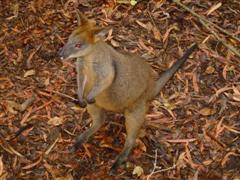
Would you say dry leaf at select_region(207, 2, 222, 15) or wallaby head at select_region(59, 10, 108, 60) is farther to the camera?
dry leaf at select_region(207, 2, 222, 15)

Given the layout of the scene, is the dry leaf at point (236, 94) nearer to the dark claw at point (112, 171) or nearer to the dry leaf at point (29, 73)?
the dark claw at point (112, 171)

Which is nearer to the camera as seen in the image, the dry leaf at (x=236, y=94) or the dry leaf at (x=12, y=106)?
the dry leaf at (x=12, y=106)

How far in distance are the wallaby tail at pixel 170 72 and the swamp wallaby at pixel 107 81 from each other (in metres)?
0.01

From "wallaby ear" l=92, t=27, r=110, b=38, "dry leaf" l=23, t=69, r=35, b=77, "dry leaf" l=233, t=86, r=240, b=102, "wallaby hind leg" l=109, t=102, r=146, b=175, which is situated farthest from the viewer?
"dry leaf" l=23, t=69, r=35, b=77

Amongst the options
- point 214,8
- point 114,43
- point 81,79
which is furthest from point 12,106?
point 214,8

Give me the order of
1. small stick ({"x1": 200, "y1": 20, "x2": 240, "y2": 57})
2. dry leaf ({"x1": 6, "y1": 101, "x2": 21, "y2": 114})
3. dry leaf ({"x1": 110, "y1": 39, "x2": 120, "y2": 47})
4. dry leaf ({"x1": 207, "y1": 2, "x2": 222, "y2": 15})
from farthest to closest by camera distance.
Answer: dry leaf ({"x1": 207, "y1": 2, "x2": 222, "y2": 15}) → dry leaf ({"x1": 110, "y1": 39, "x2": 120, "y2": 47}) → small stick ({"x1": 200, "y1": 20, "x2": 240, "y2": 57}) → dry leaf ({"x1": 6, "y1": 101, "x2": 21, "y2": 114})

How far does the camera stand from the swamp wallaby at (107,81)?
3.90 meters

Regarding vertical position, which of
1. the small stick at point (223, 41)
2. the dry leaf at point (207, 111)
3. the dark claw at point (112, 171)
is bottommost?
the dark claw at point (112, 171)

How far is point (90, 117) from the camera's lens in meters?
4.80

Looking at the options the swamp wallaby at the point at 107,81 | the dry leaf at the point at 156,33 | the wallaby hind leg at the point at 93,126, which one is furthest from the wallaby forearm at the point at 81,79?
the dry leaf at the point at 156,33

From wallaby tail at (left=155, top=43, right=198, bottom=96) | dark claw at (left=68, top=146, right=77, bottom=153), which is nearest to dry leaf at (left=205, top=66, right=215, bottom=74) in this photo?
wallaby tail at (left=155, top=43, right=198, bottom=96)

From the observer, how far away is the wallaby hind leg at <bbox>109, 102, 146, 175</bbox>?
4.34m

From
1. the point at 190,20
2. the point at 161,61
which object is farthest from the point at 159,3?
the point at 161,61

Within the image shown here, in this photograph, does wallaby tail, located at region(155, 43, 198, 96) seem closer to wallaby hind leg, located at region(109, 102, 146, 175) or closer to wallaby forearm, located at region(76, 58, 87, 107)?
wallaby hind leg, located at region(109, 102, 146, 175)
